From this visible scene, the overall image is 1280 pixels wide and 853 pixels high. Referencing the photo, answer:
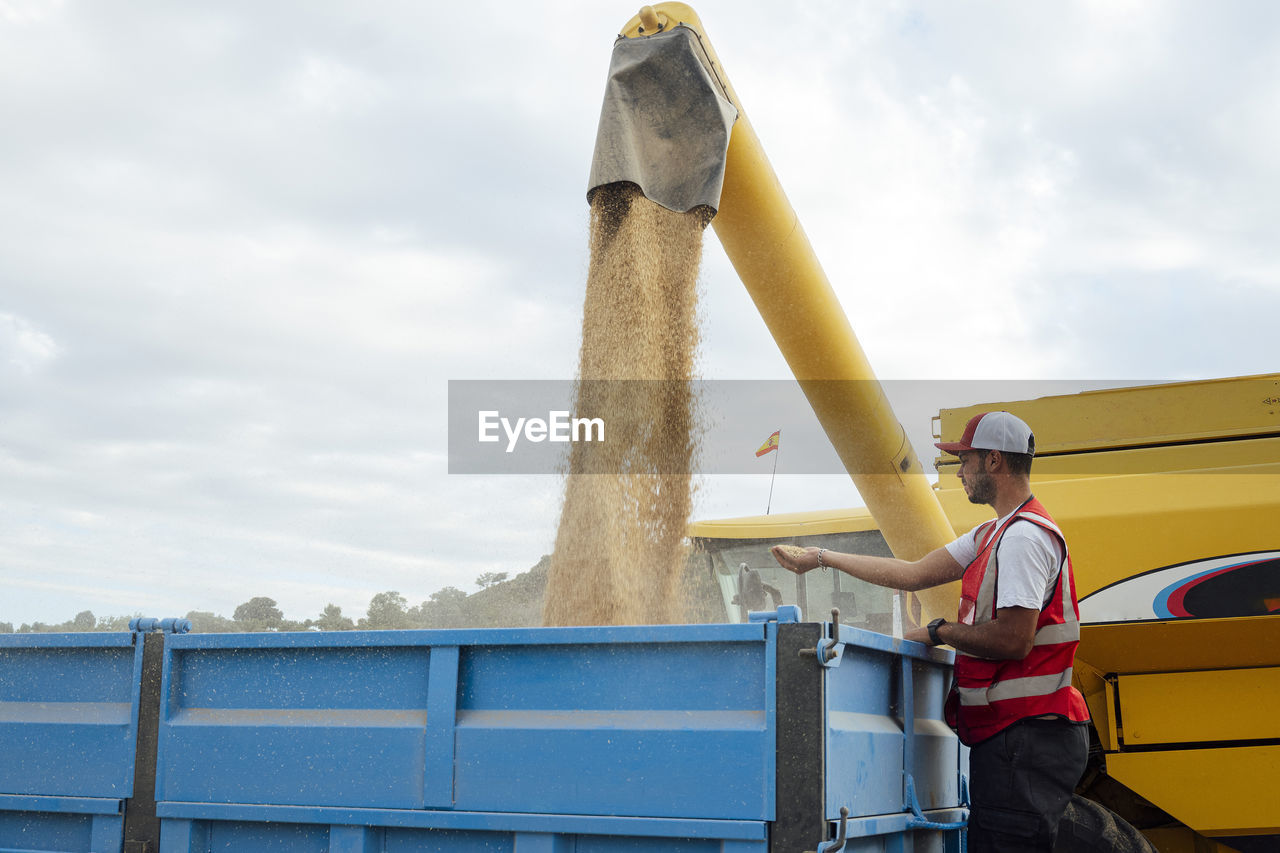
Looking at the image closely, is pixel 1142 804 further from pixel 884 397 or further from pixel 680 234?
pixel 680 234

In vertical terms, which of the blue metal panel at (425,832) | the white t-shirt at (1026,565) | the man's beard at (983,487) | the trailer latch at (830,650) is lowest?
the blue metal panel at (425,832)

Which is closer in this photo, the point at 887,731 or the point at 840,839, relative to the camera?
the point at 840,839

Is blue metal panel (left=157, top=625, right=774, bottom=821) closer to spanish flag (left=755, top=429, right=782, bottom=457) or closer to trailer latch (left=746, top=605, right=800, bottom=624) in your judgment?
trailer latch (left=746, top=605, right=800, bottom=624)

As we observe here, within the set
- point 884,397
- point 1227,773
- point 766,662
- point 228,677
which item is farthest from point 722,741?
point 1227,773

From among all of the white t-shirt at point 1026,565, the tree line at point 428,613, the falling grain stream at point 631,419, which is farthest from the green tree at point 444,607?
the white t-shirt at point 1026,565

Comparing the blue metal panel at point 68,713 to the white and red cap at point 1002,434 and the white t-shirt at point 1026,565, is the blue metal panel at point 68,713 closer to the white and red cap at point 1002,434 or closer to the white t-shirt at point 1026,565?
the white t-shirt at point 1026,565

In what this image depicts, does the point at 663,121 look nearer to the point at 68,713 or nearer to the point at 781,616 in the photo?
the point at 781,616

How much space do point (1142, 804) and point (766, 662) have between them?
2.62 m

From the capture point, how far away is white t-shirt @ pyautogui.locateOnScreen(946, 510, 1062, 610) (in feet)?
10.0

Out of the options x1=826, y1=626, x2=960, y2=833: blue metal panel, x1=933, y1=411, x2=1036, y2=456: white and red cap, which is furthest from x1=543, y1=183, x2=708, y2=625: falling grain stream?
x1=933, y1=411, x2=1036, y2=456: white and red cap

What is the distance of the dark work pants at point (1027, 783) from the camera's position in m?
3.10

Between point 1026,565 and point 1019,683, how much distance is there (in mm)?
348

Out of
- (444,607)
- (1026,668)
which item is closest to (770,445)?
(444,607)

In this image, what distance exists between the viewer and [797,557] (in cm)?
395
